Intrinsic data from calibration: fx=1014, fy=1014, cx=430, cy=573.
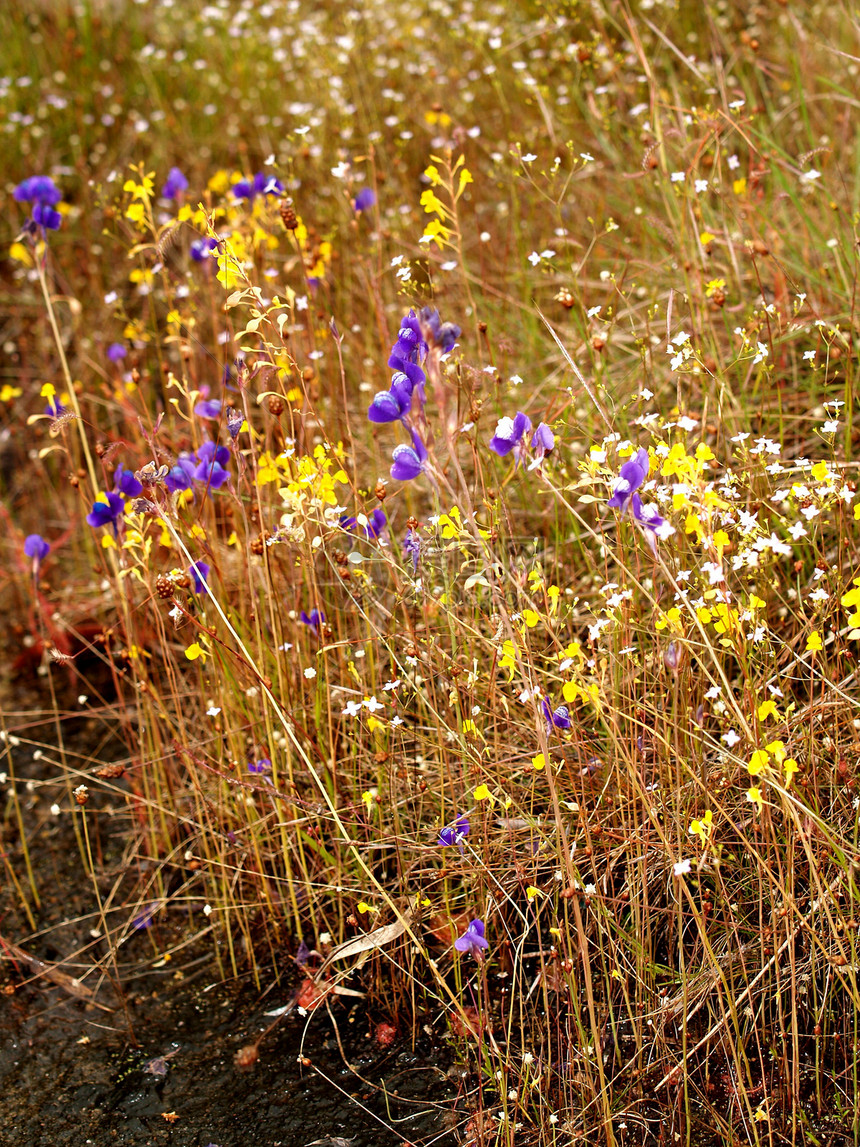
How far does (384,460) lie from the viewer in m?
3.05

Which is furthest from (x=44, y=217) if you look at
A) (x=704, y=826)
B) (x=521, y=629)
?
(x=704, y=826)

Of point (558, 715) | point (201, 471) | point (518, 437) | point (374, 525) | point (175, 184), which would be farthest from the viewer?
point (175, 184)

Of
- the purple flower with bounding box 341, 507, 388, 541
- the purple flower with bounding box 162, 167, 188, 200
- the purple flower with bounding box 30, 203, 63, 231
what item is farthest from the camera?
the purple flower with bounding box 162, 167, 188, 200

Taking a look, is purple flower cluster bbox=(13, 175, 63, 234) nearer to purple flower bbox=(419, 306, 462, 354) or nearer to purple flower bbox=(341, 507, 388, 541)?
purple flower bbox=(341, 507, 388, 541)

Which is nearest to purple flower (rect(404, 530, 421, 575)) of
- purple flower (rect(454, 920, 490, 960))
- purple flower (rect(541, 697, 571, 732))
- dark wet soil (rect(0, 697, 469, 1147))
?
purple flower (rect(541, 697, 571, 732))

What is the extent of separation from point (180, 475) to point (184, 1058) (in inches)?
44.3

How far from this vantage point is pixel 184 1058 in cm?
191

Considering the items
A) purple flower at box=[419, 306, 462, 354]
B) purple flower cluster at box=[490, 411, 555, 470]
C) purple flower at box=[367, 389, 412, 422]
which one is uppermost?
purple flower at box=[419, 306, 462, 354]

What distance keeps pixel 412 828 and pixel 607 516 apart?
867mm

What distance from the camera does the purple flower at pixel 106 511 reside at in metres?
2.12

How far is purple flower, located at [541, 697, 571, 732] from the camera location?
5.50ft

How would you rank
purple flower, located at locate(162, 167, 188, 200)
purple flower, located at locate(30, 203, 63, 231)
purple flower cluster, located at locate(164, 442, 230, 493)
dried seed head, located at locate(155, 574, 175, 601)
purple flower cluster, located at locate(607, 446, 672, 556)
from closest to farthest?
purple flower cluster, located at locate(607, 446, 672, 556)
dried seed head, located at locate(155, 574, 175, 601)
purple flower cluster, located at locate(164, 442, 230, 493)
purple flower, located at locate(30, 203, 63, 231)
purple flower, located at locate(162, 167, 188, 200)

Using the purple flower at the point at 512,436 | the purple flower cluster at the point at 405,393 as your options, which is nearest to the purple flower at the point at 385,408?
the purple flower cluster at the point at 405,393

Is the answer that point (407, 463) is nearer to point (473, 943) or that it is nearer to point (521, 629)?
point (521, 629)
